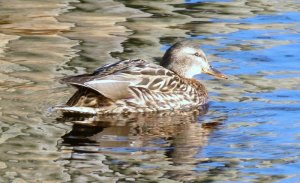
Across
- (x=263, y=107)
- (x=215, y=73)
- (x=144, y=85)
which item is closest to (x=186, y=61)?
(x=215, y=73)

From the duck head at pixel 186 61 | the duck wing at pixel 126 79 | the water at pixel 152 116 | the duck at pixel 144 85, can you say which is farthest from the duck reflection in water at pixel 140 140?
the duck head at pixel 186 61

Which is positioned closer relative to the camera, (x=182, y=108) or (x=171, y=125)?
(x=171, y=125)

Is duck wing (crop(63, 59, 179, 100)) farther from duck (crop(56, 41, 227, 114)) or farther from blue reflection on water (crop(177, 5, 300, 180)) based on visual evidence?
blue reflection on water (crop(177, 5, 300, 180))

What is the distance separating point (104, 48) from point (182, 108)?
101 inches

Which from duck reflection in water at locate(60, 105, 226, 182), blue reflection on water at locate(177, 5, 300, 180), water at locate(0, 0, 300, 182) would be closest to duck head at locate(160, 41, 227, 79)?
water at locate(0, 0, 300, 182)

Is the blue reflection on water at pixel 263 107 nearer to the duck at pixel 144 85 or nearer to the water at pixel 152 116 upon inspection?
the water at pixel 152 116

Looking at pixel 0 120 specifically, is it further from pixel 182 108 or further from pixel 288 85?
pixel 288 85

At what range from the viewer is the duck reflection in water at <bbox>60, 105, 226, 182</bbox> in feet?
31.9

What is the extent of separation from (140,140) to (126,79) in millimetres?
1575

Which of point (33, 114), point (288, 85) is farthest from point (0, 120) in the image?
point (288, 85)

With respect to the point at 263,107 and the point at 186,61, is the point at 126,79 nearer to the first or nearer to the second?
the point at 186,61

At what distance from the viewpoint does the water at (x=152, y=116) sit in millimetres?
9609

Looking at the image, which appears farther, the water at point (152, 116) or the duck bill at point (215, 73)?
the duck bill at point (215, 73)

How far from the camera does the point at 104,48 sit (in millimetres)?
14758
